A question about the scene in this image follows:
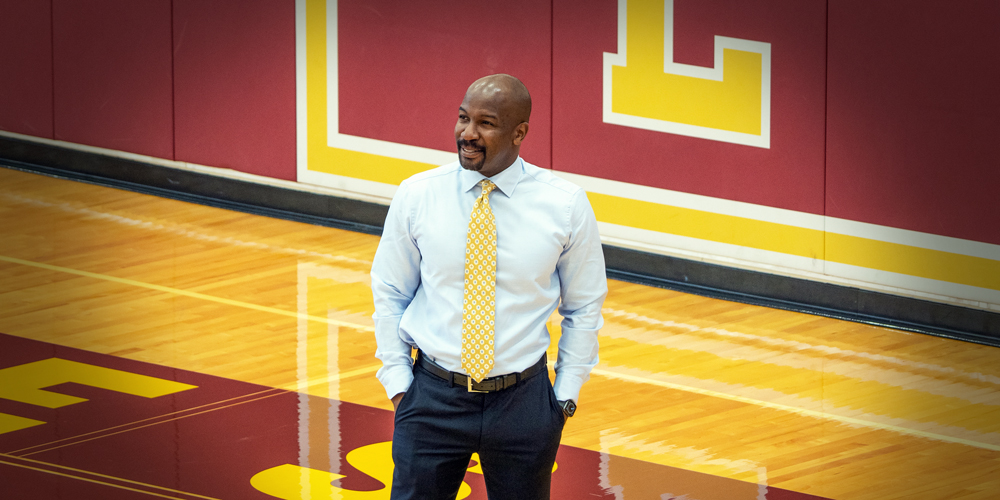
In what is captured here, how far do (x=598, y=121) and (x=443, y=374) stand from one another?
4667 millimetres

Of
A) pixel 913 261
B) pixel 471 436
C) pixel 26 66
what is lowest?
pixel 913 261

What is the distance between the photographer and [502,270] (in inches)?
128

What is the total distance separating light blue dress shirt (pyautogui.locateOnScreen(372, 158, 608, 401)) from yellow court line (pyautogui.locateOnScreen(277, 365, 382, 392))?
2576 millimetres

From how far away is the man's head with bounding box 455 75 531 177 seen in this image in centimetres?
318

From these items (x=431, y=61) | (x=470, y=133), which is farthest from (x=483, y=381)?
(x=431, y=61)

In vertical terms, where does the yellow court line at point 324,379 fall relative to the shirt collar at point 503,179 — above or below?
below

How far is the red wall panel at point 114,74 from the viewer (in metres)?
9.33

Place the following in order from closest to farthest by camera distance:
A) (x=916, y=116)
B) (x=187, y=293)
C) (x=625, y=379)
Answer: (x=625, y=379) < (x=916, y=116) < (x=187, y=293)

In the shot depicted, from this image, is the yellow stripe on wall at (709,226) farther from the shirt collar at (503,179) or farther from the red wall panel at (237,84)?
the shirt collar at (503,179)

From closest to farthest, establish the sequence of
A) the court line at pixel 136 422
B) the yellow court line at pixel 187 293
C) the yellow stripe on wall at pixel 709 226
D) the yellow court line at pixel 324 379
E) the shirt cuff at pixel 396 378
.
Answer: the shirt cuff at pixel 396 378, the court line at pixel 136 422, the yellow court line at pixel 324 379, the yellow court line at pixel 187 293, the yellow stripe on wall at pixel 709 226

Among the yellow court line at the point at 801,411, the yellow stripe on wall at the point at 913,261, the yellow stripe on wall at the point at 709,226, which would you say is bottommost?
the yellow court line at the point at 801,411

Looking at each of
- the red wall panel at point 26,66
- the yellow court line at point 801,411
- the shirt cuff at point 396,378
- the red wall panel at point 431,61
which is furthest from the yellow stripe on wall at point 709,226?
the shirt cuff at point 396,378

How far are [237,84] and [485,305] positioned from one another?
616 centimetres

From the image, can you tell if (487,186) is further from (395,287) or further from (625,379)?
(625,379)
